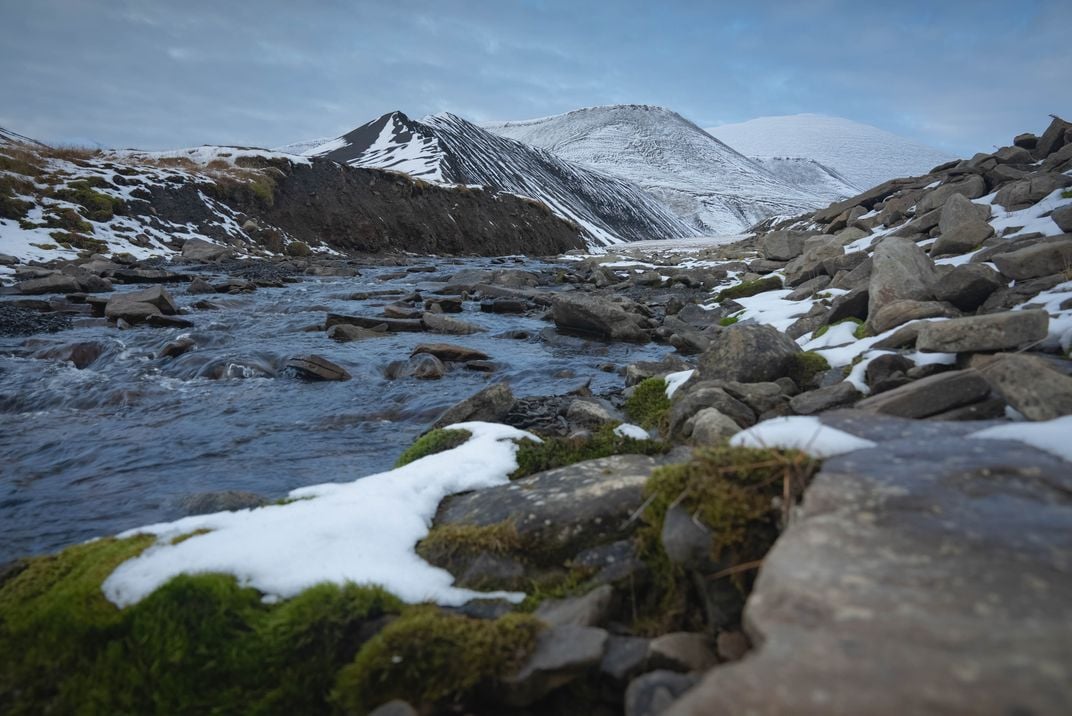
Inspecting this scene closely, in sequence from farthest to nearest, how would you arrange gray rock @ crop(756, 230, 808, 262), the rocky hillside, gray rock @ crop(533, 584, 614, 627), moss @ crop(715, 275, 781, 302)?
the rocky hillside
gray rock @ crop(756, 230, 808, 262)
moss @ crop(715, 275, 781, 302)
gray rock @ crop(533, 584, 614, 627)

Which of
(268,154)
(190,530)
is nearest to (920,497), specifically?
(190,530)

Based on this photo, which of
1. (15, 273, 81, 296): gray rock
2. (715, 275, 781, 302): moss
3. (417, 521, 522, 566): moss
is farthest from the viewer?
(15, 273, 81, 296): gray rock

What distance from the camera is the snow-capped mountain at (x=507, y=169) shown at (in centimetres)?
10294

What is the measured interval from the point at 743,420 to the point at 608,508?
3.09 metres

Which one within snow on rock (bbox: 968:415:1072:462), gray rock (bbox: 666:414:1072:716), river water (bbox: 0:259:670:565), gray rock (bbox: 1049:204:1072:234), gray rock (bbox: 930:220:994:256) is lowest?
river water (bbox: 0:259:670:565)

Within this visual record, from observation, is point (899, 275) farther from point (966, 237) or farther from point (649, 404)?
point (649, 404)

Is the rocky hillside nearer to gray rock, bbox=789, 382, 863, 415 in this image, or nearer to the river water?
the river water

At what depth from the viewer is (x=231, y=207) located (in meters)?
44.1

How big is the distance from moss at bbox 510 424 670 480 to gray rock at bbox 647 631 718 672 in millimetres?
2957

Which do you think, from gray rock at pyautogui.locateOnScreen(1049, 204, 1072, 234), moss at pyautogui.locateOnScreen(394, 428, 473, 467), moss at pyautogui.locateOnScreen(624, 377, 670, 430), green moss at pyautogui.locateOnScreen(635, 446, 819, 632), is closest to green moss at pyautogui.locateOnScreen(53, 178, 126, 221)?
moss at pyautogui.locateOnScreen(394, 428, 473, 467)

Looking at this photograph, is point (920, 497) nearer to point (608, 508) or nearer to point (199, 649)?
point (608, 508)

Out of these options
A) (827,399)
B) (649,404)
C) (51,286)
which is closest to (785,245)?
(649,404)

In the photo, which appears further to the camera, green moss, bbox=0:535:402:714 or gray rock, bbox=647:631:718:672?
green moss, bbox=0:535:402:714

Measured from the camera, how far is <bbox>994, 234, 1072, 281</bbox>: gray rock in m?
8.20
